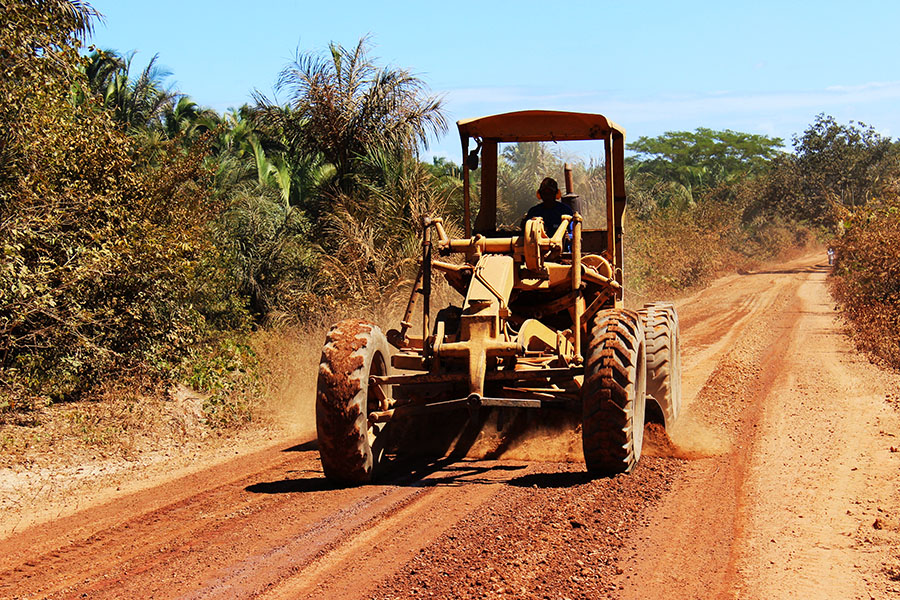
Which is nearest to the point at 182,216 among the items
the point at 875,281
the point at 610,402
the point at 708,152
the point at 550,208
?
the point at 550,208

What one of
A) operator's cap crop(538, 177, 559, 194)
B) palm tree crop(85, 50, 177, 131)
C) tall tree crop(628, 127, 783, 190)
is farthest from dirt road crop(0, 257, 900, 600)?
tall tree crop(628, 127, 783, 190)

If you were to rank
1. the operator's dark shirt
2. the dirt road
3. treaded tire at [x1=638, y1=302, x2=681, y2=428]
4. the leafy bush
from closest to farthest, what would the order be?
1. the dirt road
2. treaded tire at [x1=638, y1=302, x2=681, y2=428]
3. the operator's dark shirt
4. the leafy bush

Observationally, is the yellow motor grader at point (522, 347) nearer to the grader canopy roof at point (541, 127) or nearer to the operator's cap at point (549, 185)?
the grader canopy roof at point (541, 127)

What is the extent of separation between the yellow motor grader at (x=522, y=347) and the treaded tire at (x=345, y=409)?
0.01 m

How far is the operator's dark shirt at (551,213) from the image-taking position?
10.3 m

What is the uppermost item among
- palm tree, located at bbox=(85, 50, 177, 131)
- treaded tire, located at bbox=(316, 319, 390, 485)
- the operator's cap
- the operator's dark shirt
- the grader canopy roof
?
palm tree, located at bbox=(85, 50, 177, 131)

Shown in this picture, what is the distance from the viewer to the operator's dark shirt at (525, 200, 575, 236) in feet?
33.9

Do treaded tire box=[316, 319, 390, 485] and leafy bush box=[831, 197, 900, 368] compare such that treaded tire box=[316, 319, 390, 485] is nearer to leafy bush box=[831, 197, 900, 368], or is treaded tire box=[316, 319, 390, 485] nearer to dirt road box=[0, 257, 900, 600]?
dirt road box=[0, 257, 900, 600]

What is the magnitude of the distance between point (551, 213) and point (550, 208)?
0.07m

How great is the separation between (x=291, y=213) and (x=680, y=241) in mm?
23231

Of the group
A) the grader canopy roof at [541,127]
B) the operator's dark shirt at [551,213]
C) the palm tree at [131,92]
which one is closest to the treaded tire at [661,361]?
the operator's dark shirt at [551,213]

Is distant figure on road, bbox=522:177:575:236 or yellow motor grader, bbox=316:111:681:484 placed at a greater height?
distant figure on road, bbox=522:177:575:236

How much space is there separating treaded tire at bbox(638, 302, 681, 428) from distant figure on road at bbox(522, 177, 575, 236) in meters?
1.47

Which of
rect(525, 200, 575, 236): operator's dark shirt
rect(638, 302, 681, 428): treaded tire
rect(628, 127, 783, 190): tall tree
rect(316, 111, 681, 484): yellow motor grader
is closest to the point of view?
rect(316, 111, 681, 484): yellow motor grader
